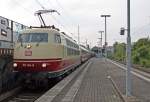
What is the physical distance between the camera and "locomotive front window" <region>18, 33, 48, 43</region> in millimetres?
22344

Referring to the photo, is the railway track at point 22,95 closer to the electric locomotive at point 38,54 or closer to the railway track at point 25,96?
the railway track at point 25,96

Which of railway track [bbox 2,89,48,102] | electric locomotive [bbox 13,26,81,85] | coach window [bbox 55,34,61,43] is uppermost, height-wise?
coach window [bbox 55,34,61,43]

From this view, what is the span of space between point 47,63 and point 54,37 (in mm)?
1682

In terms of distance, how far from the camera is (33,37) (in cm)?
2252

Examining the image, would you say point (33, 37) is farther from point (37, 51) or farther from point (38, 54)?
point (38, 54)

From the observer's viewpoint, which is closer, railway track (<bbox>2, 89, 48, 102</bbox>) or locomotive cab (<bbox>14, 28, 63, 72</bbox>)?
railway track (<bbox>2, 89, 48, 102</bbox>)

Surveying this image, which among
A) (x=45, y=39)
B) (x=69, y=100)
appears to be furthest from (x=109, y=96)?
(x=45, y=39)

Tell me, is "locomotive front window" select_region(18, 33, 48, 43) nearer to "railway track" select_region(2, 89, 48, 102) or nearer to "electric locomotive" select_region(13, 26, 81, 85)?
"electric locomotive" select_region(13, 26, 81, 85)

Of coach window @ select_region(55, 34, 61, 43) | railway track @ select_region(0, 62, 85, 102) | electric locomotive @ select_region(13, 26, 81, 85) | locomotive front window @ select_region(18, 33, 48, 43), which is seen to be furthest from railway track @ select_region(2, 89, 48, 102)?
coach window @ select_region(55, 34, 61, 43)

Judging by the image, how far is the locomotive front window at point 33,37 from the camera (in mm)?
22344

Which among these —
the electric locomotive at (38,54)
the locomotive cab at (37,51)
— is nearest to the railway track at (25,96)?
the electric locomotive at (38,54)

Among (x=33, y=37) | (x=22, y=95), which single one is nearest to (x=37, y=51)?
(x=33, y=37)

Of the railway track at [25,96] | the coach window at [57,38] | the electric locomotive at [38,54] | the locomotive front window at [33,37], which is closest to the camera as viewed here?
the railway track at [25,96]

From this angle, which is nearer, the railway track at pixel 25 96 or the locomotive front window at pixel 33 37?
the railway track at pixel 25 96
